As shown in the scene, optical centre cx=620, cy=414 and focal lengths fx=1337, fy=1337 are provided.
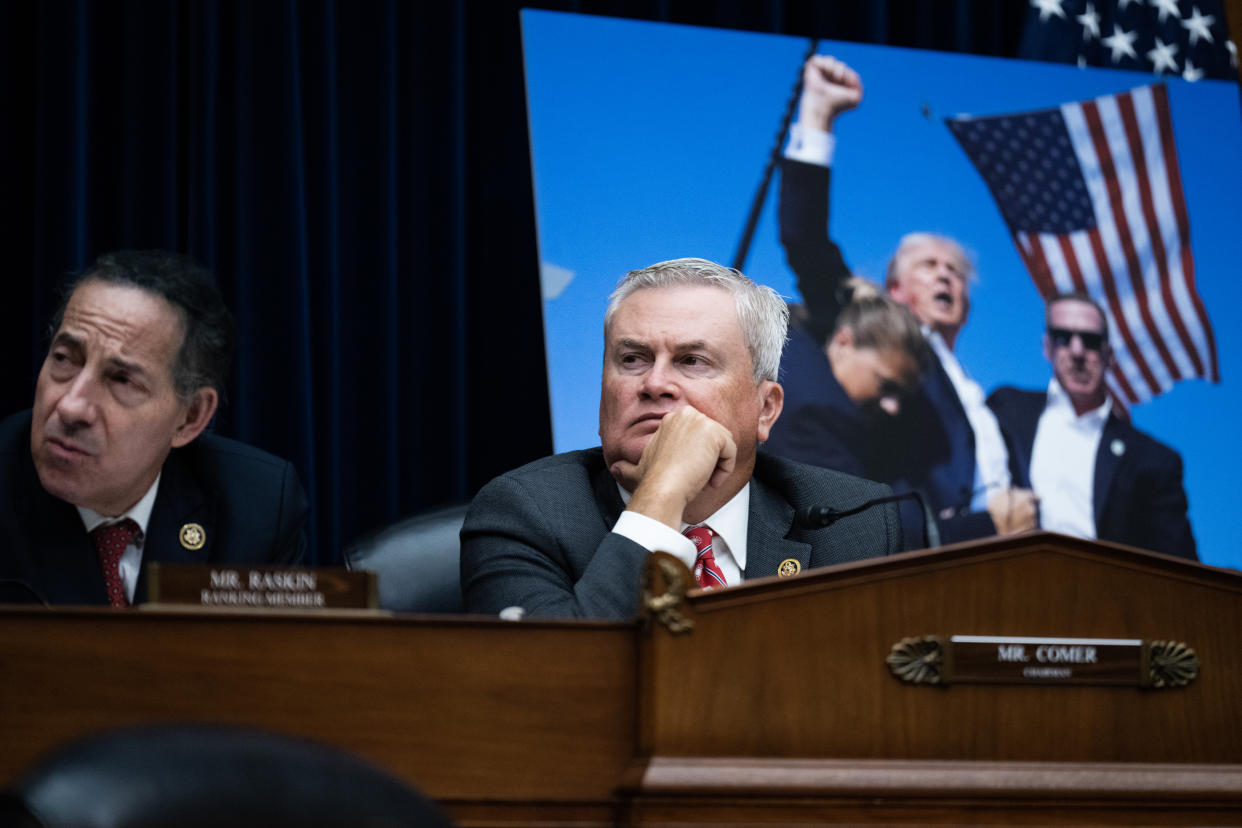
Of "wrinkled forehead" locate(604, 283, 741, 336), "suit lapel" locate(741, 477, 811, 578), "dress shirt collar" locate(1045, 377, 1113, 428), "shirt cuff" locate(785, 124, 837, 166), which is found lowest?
"suit lapel" locate(741, 477, 811, 578)

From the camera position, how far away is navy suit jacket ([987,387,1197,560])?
344cm

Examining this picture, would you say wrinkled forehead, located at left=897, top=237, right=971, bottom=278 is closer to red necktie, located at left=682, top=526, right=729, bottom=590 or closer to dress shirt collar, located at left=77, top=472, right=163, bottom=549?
red necktie, located at left=682, top=526, right=729, bottom=590

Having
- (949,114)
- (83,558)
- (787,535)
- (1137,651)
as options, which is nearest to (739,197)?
(949,114)

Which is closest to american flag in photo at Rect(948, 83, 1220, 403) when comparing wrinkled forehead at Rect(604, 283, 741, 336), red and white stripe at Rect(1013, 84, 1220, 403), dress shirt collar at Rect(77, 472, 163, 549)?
red and white stripe at Rect(1013, 84, 1220, 403)

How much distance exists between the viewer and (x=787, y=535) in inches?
89.4

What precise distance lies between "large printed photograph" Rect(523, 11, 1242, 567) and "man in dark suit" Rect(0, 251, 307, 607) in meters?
0.88

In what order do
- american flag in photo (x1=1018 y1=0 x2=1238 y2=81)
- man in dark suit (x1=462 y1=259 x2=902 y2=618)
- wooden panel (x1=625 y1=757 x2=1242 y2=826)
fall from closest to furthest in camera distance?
wooden panel (x1=625 y1=757 x2=1242 y2=826)
man in dark suit (x1=462 y1=259 x2=902 y2=618)
american flag in photo (x1=1018 y1=0 x2=1238 y2=81)

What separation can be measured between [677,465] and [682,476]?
4cm

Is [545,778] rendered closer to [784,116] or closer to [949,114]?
[784,116]

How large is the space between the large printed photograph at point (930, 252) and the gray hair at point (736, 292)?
82cm

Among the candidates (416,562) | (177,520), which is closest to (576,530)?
(416,562)

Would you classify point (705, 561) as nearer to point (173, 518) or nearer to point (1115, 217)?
point (173, 518)

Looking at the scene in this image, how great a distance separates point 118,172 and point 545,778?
259cm

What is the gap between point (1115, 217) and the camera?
3646 mm
